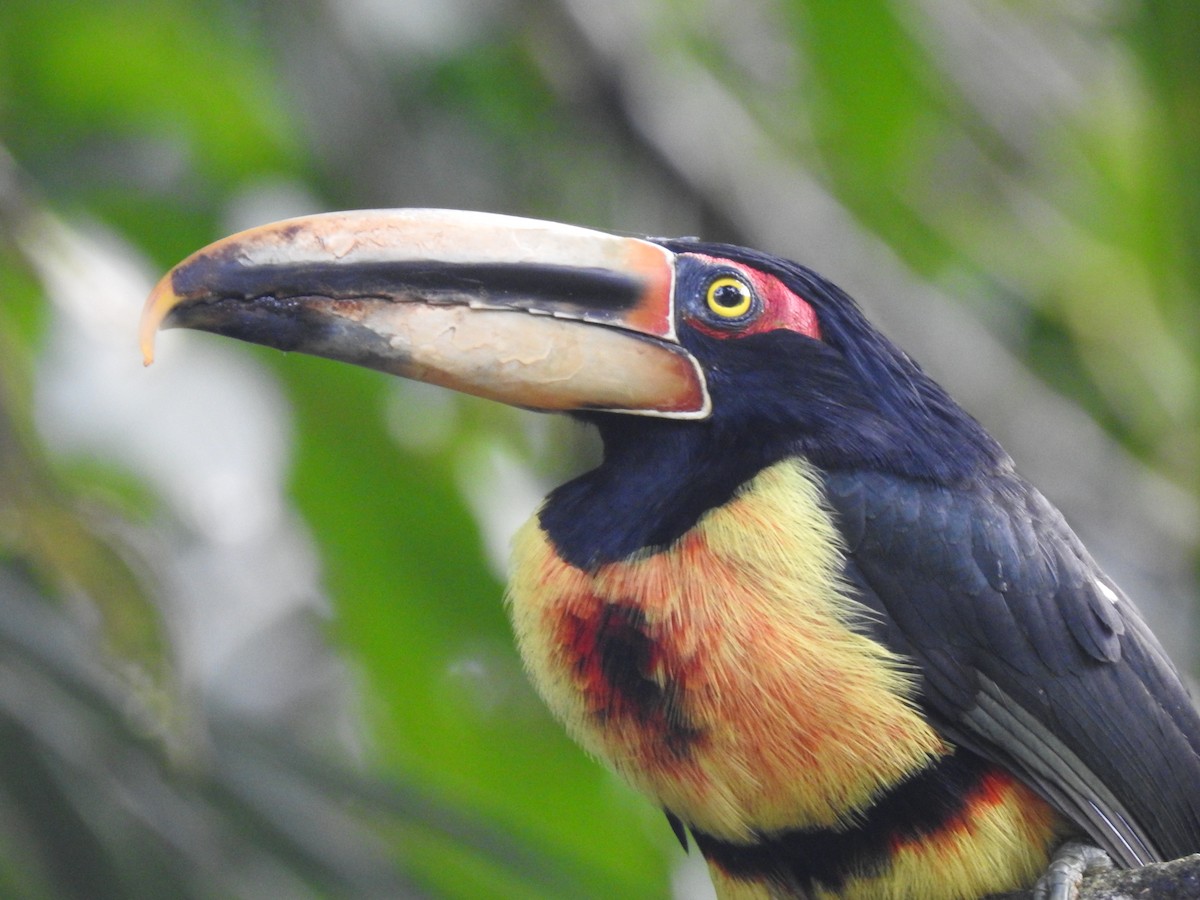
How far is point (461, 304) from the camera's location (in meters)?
2.38

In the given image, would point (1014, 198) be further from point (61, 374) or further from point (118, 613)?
point (118, 613)

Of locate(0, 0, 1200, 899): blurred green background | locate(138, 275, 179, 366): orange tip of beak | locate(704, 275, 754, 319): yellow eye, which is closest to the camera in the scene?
locate(138, 275, 179, 366): orange tip of beak

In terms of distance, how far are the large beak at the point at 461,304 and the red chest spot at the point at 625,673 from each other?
0.34m

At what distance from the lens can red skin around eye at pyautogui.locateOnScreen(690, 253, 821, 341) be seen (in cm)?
251

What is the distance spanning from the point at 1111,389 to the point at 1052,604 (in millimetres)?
3516

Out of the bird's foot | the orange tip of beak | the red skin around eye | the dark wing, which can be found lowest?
the bird's foot

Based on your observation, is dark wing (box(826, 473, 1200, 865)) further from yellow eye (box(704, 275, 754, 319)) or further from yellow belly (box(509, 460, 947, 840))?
yellow eye (box(704, 275, 754, 319))

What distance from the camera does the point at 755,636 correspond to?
7.44 feet

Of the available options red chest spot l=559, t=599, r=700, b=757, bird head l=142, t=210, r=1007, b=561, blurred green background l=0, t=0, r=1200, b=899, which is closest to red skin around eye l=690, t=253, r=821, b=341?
bird head l=142, t=210, r=1007, b=561

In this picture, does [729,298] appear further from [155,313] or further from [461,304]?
[155,313]

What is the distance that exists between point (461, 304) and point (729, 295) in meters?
0.45

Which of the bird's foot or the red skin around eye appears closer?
the bird's foot

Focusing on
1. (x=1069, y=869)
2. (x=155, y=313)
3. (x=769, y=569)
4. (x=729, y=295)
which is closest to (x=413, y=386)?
(x=729, y=295)

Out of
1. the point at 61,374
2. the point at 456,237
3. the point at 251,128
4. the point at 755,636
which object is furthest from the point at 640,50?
the point at 755,636
